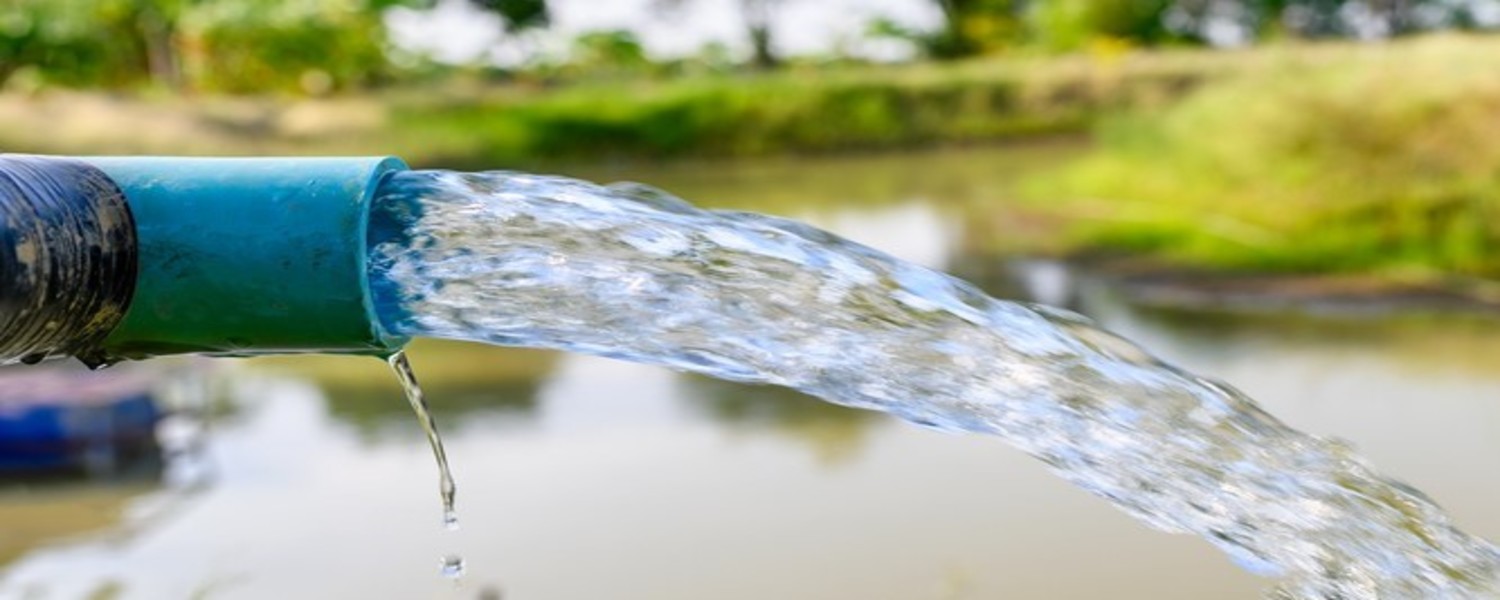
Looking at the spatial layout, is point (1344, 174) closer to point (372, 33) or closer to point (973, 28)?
point (372, 33)

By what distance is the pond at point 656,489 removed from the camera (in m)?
4.93

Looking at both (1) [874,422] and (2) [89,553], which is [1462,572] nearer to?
(2) [89,553]

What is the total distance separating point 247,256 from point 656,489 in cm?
480

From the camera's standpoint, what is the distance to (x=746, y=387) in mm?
7762

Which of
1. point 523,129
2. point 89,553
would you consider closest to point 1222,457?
point 89,553

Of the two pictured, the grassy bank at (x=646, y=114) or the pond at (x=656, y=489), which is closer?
the pond at (x=656, y=489)

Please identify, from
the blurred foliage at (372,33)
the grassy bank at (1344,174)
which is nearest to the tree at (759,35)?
the blurred foliage at (372,33)

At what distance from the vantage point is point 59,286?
1026mm

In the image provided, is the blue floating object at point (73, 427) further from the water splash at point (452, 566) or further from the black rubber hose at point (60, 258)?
the black rubber hose at point (60, 258)

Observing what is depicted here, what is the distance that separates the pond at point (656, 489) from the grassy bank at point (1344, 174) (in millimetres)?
1897

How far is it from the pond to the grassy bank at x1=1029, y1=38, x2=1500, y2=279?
1897 mm

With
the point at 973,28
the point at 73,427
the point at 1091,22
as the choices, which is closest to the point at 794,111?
the point at 1091,22

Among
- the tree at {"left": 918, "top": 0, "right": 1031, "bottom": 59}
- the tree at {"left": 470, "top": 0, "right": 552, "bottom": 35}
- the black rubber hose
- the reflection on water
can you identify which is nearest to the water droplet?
the black rubber hose

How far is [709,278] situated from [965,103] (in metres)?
23.5
